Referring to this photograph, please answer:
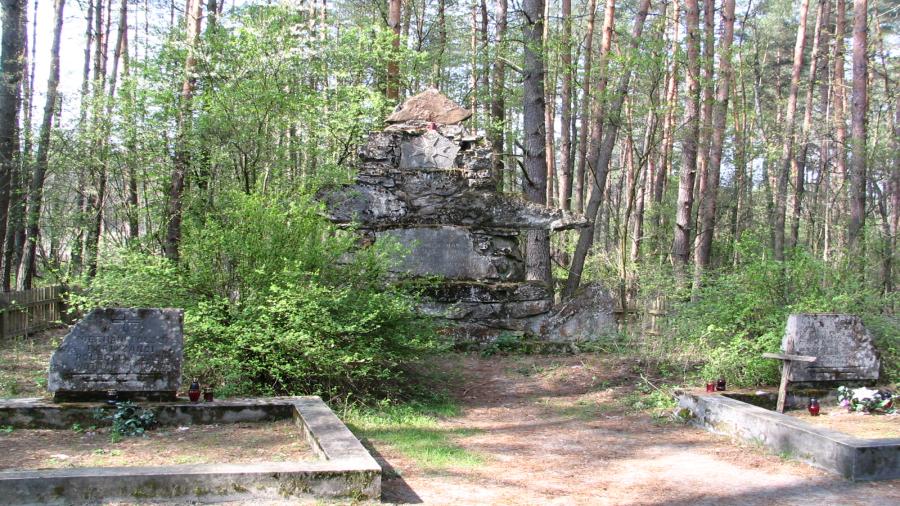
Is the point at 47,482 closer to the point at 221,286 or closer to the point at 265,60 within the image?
the point at 221,286

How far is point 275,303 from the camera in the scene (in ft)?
26.3

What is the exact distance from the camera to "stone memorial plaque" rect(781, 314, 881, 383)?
845 cm

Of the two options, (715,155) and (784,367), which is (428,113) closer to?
(784,367)

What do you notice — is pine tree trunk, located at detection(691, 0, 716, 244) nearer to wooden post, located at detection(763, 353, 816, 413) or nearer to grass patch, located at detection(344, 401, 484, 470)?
wooden post, located at detection(763, 353, 816, 413)

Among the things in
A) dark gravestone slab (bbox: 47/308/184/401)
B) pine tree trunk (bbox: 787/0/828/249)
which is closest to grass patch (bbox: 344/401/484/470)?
dark gravestone slab (bbox: 47/308/184/401)

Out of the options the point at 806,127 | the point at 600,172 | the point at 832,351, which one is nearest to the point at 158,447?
the point at 832,351

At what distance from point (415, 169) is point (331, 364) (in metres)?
6.21

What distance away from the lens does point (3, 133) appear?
12.0 m

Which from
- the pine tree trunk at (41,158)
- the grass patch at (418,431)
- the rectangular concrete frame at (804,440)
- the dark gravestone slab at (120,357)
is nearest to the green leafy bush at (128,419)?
the dark gravestone slab at (120,357)

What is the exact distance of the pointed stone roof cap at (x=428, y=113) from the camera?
13992mm

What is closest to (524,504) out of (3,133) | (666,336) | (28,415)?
(28,415)

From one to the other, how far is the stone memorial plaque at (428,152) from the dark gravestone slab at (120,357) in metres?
7.12

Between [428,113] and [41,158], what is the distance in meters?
8.50

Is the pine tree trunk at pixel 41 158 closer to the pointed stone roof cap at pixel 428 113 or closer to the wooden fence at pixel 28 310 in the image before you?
the wooden fence at pixel 28 310
